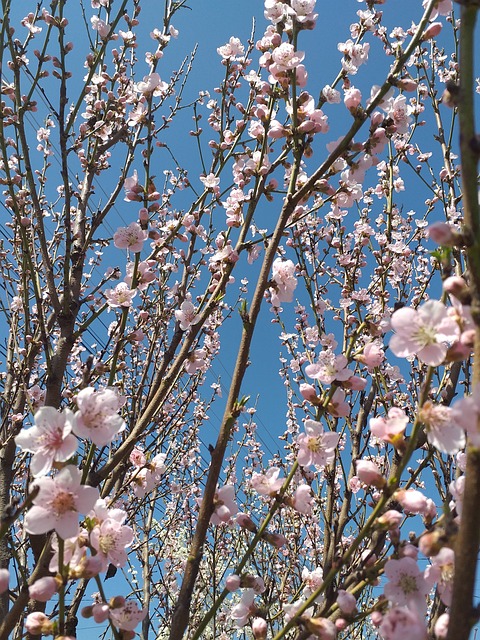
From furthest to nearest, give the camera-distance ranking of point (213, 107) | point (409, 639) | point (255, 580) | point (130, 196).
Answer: point (213, 107) < point (130, 196) < point (255, 580) < point (409, 639)

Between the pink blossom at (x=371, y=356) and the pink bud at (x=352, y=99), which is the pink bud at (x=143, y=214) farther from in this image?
the pink blossom at (x=371, y=356)

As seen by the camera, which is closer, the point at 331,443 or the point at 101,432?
the point at 101,432

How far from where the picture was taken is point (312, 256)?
5.18 meters

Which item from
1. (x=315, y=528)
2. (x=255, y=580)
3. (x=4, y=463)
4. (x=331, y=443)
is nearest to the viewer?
(x=255, y=580)

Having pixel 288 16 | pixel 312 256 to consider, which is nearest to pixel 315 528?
pixel 312 256

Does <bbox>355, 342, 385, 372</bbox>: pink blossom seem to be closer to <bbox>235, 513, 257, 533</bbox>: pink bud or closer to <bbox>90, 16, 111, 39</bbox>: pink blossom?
<bbox>235, 513, 257, 533</bbox>: pink bud

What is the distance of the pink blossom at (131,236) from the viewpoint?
9.08 ft

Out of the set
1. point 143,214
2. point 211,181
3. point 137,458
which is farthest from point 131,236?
point 137,458

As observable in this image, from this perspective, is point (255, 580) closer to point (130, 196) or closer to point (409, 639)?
point (409, 639)

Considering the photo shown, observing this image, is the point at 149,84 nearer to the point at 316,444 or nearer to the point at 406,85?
the point at 406,85

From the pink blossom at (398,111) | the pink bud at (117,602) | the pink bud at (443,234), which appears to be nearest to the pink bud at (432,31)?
the pink blossom at (398,111)

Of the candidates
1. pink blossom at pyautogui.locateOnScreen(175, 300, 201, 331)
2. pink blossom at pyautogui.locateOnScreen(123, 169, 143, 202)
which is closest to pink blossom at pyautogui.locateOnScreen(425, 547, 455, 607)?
pink blossom at pyautogui.locateOnScreen(175, 300, 201, 331)

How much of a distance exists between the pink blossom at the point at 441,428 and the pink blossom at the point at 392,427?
15 centimetres

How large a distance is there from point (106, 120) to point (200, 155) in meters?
0.71
